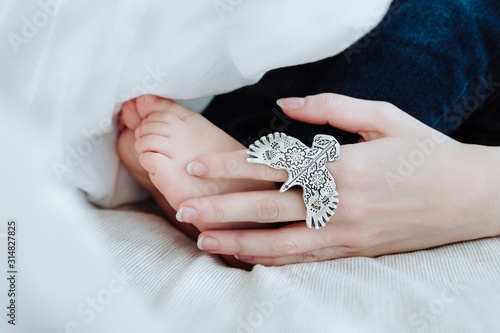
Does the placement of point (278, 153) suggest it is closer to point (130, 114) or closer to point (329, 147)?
point (329, 147)

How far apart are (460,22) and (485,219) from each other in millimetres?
313

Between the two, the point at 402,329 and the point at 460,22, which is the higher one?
the point at 460,22

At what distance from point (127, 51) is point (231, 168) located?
21 centimetres

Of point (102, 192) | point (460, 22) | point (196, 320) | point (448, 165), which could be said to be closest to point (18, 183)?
point (102, 192)

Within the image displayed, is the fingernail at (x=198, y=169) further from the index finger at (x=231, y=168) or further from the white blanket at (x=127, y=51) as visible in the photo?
the white blanket at (x=127, y=51)

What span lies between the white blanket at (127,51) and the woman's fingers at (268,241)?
20 cm

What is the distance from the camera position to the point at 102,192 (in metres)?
0.66

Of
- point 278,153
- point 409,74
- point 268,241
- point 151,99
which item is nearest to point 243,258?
point 268,241

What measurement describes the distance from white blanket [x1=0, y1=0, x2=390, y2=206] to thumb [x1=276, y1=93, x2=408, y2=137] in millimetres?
73

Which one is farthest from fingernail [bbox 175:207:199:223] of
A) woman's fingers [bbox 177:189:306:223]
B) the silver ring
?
the silver ring

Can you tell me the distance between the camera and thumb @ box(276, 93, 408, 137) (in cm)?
58

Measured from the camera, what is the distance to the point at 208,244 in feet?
1.89

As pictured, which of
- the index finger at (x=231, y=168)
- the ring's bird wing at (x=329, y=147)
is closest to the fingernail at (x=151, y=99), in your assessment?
the index finger at (x=231, y=168)

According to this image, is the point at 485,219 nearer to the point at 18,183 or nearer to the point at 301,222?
the point at 301,222
